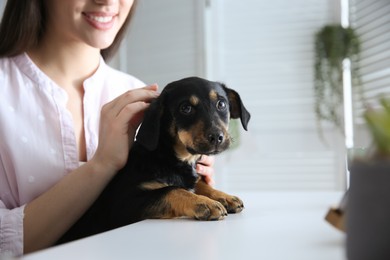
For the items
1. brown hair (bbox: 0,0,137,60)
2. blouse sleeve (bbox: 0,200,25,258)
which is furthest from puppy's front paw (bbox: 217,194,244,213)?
brown hair (bbox: 0,0,137,60)

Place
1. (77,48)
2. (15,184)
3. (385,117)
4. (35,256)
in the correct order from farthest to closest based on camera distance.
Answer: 1. (77,48)
2. (15,184)
3. (35,256)
4. (385,117)

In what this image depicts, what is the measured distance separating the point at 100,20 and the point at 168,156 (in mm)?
500

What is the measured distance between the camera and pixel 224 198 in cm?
90

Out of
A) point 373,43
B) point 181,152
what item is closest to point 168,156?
point 181,152

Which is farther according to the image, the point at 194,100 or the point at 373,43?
the point at 373,43

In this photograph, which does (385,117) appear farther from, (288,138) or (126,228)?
(288,138)

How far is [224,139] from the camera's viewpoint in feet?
3.18

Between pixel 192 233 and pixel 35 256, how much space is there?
0.74 feet

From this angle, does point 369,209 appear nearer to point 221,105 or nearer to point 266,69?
point 221,105

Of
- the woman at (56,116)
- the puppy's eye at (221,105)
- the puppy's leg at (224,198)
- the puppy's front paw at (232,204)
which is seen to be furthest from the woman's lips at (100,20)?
the puppy's front paw at (232,204)

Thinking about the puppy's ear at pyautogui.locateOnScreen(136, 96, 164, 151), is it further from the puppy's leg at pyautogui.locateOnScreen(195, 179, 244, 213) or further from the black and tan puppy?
the puppy's leg at pyautogui.locateOnScreen(195, 179, 244, 213)

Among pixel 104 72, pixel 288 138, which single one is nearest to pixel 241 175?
pixel 288 138

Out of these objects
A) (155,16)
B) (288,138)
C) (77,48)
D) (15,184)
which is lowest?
(288,138)

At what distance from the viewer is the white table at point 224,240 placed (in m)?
0.48
